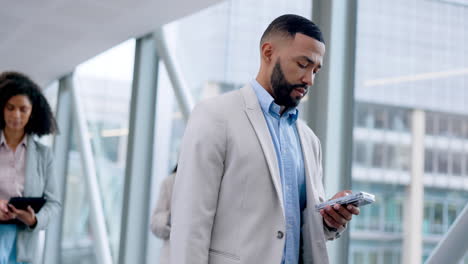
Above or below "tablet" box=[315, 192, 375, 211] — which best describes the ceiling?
above

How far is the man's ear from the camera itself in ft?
6.72

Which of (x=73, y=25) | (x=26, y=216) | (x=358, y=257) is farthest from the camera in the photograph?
(x=73, y=25)

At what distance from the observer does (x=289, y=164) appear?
6.48 feet

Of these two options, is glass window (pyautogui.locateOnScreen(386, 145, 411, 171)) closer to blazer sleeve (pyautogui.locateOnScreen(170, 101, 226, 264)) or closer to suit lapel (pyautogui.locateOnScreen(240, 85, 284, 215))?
suit lapel (pyautogui.locateOnScreen(240, 85, 284, 215))

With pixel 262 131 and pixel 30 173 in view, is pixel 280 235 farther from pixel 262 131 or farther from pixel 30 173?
pixel 30 173

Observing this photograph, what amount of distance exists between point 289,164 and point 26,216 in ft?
5.73

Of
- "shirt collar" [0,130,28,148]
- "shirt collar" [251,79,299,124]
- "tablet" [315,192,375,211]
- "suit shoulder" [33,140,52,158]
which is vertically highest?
"shirt collar" [251,79,299,124]

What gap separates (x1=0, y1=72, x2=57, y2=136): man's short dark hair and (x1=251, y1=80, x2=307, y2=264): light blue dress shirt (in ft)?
5.88

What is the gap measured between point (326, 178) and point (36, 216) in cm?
179

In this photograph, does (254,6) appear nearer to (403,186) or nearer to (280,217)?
(403,186)

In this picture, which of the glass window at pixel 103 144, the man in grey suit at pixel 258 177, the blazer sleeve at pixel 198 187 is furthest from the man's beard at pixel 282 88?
the glass window at pixel 103 144

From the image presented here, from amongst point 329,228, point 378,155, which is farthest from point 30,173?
point 378,155

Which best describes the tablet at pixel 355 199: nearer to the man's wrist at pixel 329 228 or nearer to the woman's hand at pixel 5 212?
the man's wrist at pixel 329 228

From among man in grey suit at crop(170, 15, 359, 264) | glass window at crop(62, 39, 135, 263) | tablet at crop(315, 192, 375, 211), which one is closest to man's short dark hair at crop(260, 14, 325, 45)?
man in grey suit at crop(170, 15, 359, 264)
